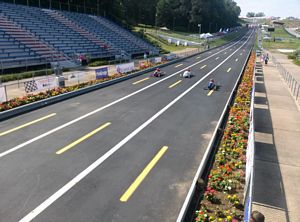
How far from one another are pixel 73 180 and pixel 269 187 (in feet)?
22.6

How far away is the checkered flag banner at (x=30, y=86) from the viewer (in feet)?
65.6

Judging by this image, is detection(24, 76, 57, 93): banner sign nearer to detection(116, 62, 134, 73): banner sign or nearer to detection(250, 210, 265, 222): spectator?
detection(116, 62, 134, 73): banner sign

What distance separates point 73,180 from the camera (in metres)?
9.22

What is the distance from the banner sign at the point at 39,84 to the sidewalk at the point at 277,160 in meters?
16.3

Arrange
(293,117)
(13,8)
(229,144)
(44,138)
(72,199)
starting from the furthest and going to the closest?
(13,8) → (293,117) → (44,138) → (229,144) → (72,199)

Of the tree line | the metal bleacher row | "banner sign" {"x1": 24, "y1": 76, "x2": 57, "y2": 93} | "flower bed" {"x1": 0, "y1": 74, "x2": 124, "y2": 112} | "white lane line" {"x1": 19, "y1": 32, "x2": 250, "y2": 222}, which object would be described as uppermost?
the tree line

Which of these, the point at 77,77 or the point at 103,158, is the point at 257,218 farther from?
the point at 77,77

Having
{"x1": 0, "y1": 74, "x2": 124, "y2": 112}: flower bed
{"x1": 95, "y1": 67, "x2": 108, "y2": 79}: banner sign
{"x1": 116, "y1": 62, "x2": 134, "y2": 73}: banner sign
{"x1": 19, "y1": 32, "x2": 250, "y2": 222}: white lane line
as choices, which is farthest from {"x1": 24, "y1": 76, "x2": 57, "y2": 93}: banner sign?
{"x1": 19, "y1": 32, "x2": 250, "y2": 222}: white lane line

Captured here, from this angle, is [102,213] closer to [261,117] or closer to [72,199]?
[72,199]

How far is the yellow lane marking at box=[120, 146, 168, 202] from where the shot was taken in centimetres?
850

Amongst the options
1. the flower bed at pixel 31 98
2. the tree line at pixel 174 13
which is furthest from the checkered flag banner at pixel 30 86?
the tree line at pixel 174 13

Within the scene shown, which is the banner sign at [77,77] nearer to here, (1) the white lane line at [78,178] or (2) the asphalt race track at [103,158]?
(2) the asphalt race track at [103,158]

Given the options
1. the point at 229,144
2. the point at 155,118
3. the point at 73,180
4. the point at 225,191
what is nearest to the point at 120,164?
the point at 73,180

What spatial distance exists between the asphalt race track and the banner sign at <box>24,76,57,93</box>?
11.2ft
